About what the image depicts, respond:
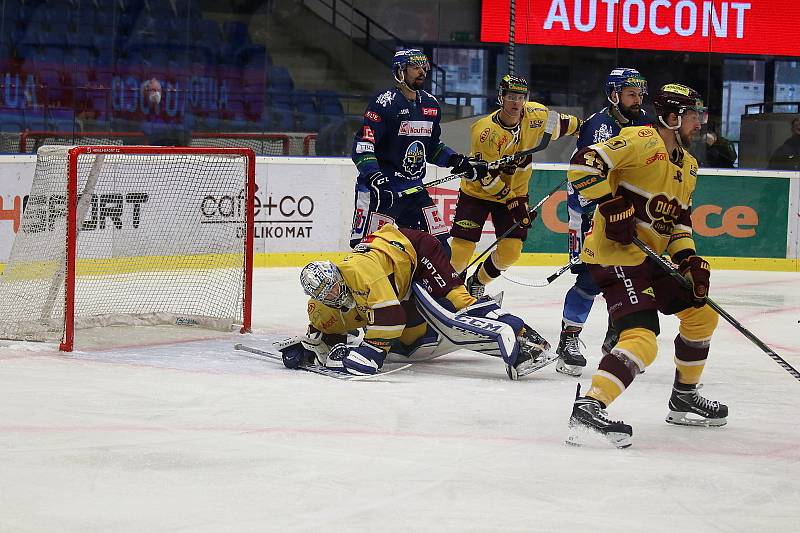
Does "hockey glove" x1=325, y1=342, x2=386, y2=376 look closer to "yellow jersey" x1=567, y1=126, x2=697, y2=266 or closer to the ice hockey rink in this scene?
the ice hockey rink

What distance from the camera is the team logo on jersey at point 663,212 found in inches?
170

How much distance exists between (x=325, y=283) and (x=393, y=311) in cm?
30

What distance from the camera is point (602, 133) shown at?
6.20 m

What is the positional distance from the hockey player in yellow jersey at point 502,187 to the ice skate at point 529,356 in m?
1.17

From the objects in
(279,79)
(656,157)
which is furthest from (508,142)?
(279,79)

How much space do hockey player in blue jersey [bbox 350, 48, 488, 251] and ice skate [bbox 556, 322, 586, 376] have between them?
1054 millimetres

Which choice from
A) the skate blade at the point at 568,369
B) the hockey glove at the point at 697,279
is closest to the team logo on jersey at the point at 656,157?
the hockey glove at the point at 697,279

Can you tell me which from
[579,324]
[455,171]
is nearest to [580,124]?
[455,171]

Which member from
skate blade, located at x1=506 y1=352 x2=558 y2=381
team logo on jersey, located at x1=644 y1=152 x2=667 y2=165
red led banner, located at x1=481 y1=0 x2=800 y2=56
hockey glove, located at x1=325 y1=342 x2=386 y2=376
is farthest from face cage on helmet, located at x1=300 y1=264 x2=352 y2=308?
red led banner, located at x1=481 y1=0 x2=800 y2=56

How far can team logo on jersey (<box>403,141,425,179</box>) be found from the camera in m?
6.68

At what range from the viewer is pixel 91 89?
10.8 meters

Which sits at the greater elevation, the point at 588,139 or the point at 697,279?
the point at 588,139

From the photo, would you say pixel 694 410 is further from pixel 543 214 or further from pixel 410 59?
pixel 543 214

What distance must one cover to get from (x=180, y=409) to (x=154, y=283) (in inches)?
112
